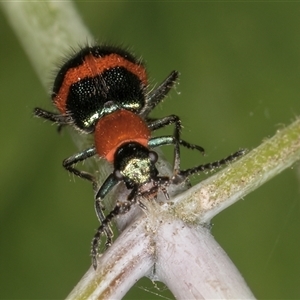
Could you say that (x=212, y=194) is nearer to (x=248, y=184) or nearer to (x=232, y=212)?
(x=248, y=184)

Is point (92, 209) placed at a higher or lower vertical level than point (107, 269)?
higher

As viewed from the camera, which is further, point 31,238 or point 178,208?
point 31,238

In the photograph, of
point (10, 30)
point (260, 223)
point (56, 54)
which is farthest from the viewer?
point (10, 30)

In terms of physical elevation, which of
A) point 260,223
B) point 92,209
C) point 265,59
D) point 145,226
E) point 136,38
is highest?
point 136,38

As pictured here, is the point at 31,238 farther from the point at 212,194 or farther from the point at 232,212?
the point at 212,194

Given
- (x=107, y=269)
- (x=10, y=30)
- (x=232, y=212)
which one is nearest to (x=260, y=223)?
(x=232, y=212)

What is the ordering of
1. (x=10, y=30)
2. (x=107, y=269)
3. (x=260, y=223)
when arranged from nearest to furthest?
(x=107, y=269) < (x=260, y=223) < (x=10, y=30)

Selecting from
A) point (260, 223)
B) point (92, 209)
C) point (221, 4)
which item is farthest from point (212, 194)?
point (221, 4)
